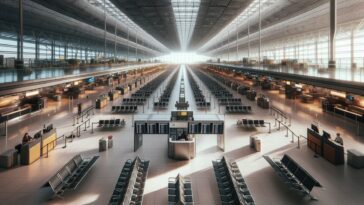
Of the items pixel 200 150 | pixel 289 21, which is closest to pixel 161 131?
pixel 200 150

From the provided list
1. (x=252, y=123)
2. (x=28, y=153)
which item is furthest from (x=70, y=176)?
(x=252, y=123)

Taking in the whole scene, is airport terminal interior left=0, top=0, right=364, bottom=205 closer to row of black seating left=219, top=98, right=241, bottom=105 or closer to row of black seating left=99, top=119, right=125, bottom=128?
row of black seating left=99, top=119, right=125, bottom=128

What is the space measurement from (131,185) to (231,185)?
109 inches

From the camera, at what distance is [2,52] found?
32.3 m

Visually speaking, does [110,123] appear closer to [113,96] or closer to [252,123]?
[252,123]

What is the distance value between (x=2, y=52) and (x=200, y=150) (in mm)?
30780

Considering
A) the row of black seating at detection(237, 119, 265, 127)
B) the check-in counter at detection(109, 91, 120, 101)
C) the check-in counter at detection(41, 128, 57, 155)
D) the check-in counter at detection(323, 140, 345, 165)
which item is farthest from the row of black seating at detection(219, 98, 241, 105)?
the check-in counter at detection(41, 128, 57, 155)

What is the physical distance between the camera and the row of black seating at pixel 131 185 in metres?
7.00

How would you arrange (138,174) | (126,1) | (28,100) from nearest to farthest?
1. (138,174)
2. (28,100)
3. (126,1)

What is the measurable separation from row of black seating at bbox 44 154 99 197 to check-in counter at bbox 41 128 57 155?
2399 mm

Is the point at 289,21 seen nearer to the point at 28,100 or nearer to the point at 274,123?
the point at 274,123

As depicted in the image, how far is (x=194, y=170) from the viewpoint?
32.2ft

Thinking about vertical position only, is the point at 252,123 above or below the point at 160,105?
below

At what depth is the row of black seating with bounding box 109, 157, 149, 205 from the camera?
700cm
